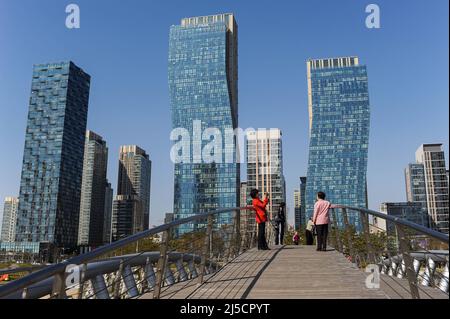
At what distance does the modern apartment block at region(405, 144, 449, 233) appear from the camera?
462ft

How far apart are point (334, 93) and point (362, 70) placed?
11.8 meters

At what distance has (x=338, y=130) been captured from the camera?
429 feet

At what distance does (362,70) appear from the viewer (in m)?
140

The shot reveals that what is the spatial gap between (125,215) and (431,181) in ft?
381

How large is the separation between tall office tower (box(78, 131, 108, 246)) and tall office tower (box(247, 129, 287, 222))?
64.3 meters

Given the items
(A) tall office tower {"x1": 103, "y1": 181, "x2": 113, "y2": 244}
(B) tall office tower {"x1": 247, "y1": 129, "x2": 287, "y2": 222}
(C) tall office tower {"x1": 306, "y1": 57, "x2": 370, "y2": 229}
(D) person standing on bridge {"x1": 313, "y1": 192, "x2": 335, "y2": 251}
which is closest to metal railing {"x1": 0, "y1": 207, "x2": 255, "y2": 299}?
(D) person standing on bridge {"x1": 313, "y1": 192, "x2": 335, "y2": 251}

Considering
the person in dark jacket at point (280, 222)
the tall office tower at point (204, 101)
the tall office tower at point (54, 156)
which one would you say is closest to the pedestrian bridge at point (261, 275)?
the person in dark jacket at point (280, 222)

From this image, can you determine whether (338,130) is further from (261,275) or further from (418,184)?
(261,275)

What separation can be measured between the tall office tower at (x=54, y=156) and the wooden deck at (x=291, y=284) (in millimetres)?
118596

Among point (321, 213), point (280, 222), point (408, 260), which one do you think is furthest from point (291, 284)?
point (280, 222)
